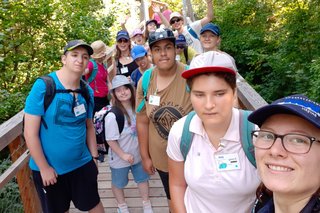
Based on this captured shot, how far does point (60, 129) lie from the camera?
8.12 feet

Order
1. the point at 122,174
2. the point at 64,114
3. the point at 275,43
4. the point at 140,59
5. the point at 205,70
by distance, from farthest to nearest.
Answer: the point at 275,43
the point at 140,59
the point at 122,174
the point at 64,114
the point at 205,70

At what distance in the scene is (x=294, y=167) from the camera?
107 cm

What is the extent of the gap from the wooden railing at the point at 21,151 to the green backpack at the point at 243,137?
88cm

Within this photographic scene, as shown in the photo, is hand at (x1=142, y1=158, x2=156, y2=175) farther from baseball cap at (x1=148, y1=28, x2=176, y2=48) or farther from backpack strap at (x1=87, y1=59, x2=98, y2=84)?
backpack strap at (x1=87, y1=59, x2=98, y2=84)

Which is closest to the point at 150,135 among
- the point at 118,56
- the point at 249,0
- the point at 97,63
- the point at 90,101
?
the point at 90,101

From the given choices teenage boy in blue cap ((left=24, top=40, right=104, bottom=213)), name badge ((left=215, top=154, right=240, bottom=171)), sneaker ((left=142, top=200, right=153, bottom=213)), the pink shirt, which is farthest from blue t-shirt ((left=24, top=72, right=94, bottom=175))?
the pink shirt

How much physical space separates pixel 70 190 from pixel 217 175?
62.6 inches

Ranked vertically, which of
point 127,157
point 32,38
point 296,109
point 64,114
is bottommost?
point 127,157

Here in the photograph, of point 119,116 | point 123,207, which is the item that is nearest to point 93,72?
point 119,116

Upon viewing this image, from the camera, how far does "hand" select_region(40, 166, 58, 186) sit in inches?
97.3

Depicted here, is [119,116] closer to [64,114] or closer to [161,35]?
[64,114]

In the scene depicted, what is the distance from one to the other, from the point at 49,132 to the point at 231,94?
1461mm

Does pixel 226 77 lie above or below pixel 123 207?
above

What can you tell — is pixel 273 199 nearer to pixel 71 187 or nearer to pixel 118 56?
pixel 71 187
